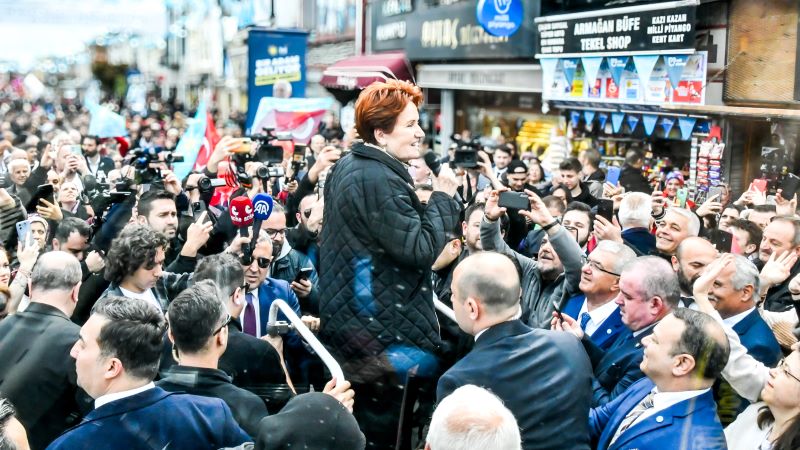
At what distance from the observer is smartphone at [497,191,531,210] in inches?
191

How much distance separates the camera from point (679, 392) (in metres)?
3.46

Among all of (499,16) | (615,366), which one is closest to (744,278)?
(615,366)

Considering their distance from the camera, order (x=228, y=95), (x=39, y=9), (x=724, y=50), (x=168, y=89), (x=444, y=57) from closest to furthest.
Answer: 1. (x=724, y=50)
2. (x=444, y=57)
3. (x=39, y=9)
4. (x=228, y=95)
5. (x=168, y=89)

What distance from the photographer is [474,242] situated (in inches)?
245

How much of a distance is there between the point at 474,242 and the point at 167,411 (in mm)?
3412

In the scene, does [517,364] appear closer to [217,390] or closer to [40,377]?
[217,390]

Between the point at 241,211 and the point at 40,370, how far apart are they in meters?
1.53

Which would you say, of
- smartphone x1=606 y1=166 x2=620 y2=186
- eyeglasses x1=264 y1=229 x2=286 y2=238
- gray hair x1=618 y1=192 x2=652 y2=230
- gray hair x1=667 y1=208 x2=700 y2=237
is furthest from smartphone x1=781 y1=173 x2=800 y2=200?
eyeglasses x1=264 y1=229 x2=286 y2=238

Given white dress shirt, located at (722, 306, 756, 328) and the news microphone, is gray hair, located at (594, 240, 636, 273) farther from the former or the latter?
the news microphone

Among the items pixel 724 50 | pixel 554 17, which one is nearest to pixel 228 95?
pixel 554 17

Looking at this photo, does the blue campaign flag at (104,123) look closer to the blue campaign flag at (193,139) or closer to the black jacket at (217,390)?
A: the blue campaign flag at (193,139)

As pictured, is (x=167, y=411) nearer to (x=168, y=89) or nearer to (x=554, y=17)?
(x=554, y=17)

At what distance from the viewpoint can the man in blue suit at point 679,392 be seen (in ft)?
11.0

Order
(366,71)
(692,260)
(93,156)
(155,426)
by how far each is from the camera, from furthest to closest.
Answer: (366,71) < (93,156) < (692,260) < (155,426)
